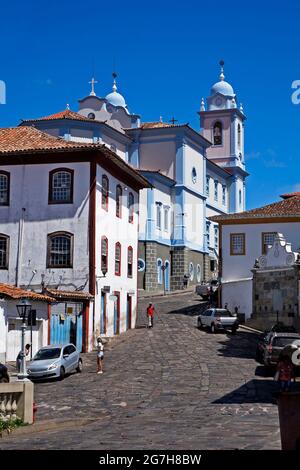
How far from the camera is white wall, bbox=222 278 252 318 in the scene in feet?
136

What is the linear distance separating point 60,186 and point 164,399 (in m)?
16.8

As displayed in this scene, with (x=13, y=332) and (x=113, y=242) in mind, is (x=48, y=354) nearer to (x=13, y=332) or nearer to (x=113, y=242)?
(x=13, y=332)

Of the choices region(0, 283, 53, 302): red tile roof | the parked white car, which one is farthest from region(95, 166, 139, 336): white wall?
region(0, 283, 53, 302): red tile roof

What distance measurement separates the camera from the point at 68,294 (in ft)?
109

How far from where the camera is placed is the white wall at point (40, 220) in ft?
117

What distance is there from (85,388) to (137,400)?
10.5ft

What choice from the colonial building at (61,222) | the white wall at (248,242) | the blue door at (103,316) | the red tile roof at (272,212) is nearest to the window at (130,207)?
the colonial building at (61,222)

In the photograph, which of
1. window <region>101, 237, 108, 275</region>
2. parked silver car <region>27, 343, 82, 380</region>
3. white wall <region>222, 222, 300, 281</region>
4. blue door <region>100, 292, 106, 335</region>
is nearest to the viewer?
parked silver car <region>27, 343, 82, 380</region>

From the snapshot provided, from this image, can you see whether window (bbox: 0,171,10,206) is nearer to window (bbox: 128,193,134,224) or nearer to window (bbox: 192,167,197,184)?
window (bbox: 128,193,134,224)

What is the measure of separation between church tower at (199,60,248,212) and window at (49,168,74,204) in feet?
134

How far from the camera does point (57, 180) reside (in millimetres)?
36281

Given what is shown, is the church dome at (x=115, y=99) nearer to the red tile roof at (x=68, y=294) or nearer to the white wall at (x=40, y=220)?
the white wall at (x=40, y=220)

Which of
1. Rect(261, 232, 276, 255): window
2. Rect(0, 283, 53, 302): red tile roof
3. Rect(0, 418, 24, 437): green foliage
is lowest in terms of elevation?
Rect(0, 418, 24, 437): green foliage

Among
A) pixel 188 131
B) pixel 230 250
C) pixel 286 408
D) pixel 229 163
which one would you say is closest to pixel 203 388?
pixel 286 408
